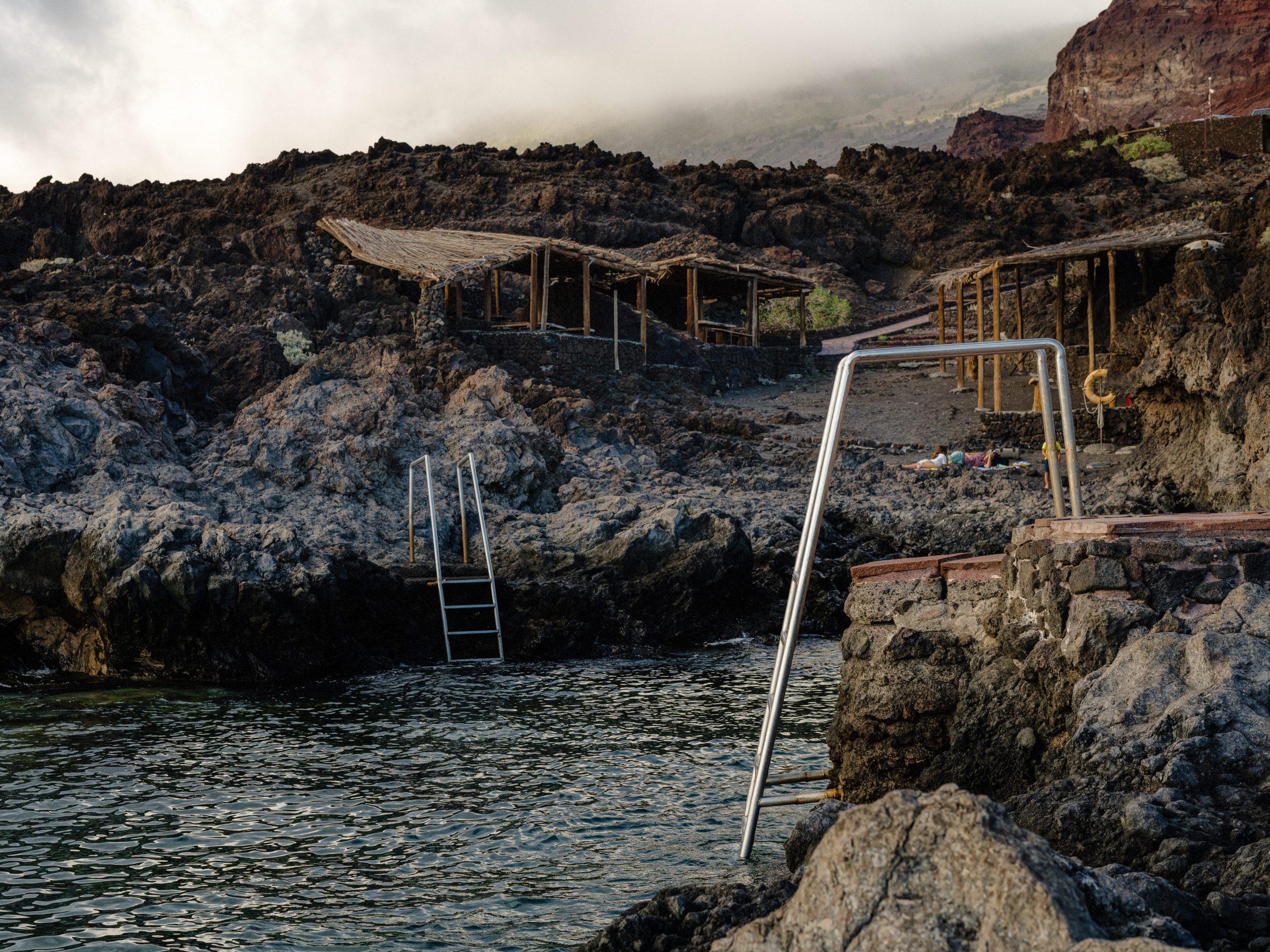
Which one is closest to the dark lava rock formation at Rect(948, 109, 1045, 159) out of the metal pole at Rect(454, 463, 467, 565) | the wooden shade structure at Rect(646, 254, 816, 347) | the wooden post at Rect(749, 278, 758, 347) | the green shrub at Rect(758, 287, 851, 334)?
the green shrub at Rect(758, 287, 851, 334)

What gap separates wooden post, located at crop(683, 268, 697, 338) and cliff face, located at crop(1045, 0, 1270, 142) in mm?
62329

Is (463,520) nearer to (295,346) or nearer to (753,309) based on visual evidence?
(295,346)

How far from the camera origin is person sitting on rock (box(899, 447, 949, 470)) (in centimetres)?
1822

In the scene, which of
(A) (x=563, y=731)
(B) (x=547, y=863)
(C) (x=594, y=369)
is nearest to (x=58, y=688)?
(A) (x=563, y=731)

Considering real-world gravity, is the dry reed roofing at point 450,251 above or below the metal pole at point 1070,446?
above

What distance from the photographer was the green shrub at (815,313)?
36875 mm

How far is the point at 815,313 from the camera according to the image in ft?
123

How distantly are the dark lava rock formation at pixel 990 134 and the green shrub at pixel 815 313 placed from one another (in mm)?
63705

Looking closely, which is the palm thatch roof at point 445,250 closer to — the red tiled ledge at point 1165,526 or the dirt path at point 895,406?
the dirt path at point 895,406

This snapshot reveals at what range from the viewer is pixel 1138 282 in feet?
76.0

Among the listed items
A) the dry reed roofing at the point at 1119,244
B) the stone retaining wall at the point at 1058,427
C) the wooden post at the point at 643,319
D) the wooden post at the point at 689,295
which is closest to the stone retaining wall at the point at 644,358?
the wooden post at the point at 643,319

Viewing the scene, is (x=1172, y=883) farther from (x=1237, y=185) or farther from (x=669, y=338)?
(x=1237, y=185)

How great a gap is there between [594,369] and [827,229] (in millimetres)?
26428

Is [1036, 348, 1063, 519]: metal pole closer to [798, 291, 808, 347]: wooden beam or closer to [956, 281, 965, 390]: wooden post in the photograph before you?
[956, 281, 965, 390]: wooden post
